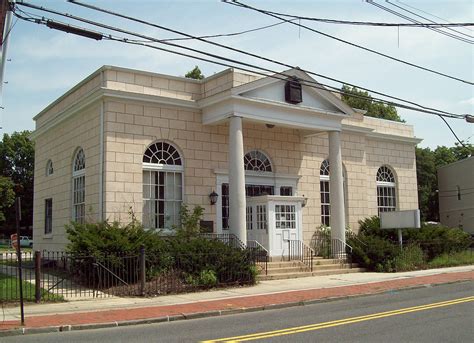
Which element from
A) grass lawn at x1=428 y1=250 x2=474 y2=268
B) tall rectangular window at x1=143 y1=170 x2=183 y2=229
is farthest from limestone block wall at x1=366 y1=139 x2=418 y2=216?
tall rectangular window at x1=143 y1=170 x2=183 y2=229

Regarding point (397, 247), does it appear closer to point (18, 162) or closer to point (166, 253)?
point (166, 253)

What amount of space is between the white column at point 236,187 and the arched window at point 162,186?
2.20 meters

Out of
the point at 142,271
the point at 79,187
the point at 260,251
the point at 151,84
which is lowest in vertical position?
the point at 142,271

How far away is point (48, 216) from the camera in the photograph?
24.0m

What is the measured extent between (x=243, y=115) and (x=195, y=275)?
645cm

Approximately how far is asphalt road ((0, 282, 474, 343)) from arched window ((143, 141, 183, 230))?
8.00 meters

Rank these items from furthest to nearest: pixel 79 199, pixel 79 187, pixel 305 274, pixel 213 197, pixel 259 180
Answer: pixel 259 180 → pixel 79 187 → pixel 79 199 → pixel 213 197 → pixel 305 274

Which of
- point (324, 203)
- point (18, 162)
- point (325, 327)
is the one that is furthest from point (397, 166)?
point (18, 162)

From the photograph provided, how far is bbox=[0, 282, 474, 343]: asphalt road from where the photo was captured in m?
9.18

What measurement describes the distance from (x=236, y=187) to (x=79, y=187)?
6.45m

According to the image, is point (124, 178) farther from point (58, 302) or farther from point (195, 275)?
point (58, 302)

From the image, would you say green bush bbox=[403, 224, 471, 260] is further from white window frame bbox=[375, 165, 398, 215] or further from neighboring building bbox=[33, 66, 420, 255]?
white window frame bbox=[375, 165, 398, 215]

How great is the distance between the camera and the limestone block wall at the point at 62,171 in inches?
775

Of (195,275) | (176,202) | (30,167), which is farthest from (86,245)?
(30,167)
